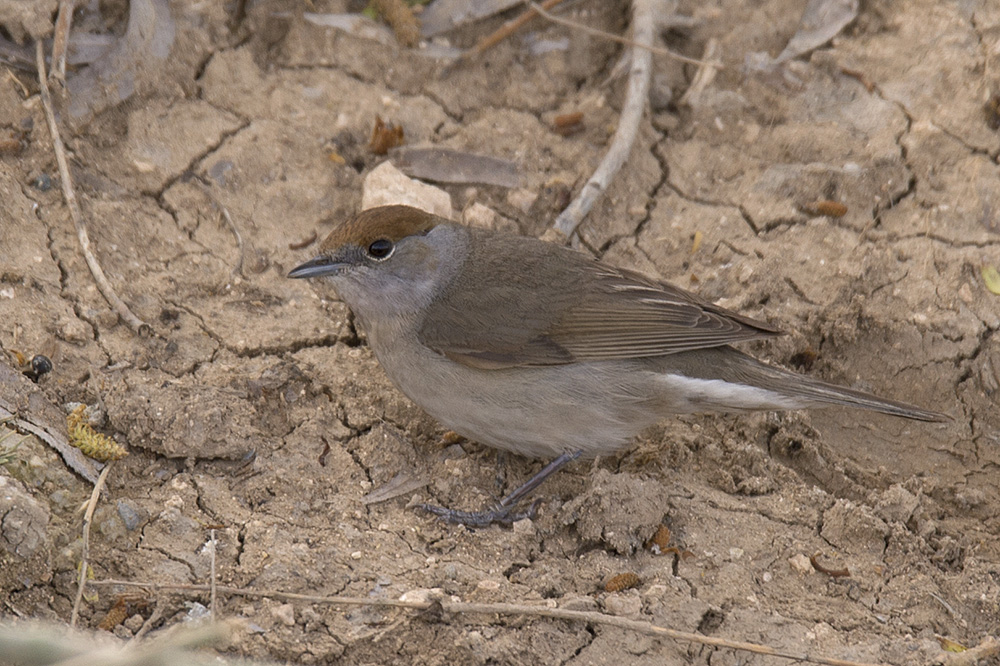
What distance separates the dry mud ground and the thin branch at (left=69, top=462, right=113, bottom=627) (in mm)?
54

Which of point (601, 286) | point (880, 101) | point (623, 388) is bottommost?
point (623, 388)

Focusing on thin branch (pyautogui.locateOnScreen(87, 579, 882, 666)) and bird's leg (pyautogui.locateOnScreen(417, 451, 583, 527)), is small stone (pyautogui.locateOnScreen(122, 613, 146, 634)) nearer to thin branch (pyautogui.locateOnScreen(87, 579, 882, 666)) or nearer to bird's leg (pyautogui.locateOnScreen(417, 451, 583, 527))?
thin branch (pyautogui.locateOnScreen(87, 579, 882, 666))

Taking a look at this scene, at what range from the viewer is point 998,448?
16.6 feet

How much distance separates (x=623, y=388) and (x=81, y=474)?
235cm

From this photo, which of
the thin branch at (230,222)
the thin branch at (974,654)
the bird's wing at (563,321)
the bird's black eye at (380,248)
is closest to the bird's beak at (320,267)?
the bird's black eye at (380,248)

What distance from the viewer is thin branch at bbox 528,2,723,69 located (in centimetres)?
621

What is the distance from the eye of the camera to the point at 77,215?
5090 mm

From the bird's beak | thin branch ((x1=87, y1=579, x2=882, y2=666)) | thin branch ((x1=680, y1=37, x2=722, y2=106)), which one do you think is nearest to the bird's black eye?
the bird's beak

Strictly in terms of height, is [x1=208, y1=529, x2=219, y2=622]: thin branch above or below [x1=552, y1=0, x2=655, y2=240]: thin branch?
below

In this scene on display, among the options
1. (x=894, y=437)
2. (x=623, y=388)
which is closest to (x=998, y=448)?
(x=894, y=437)

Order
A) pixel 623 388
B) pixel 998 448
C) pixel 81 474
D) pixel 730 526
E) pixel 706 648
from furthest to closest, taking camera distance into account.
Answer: pixel 998 448, pixel 623 388, pixel 730 526, pixel 81 474, pixel 706 648

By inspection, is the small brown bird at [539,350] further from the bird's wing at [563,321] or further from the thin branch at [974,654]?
the thin branch at [974,654]

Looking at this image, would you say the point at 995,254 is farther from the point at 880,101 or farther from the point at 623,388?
the point at 623,388

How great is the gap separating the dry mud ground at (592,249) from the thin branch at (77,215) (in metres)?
0.07
